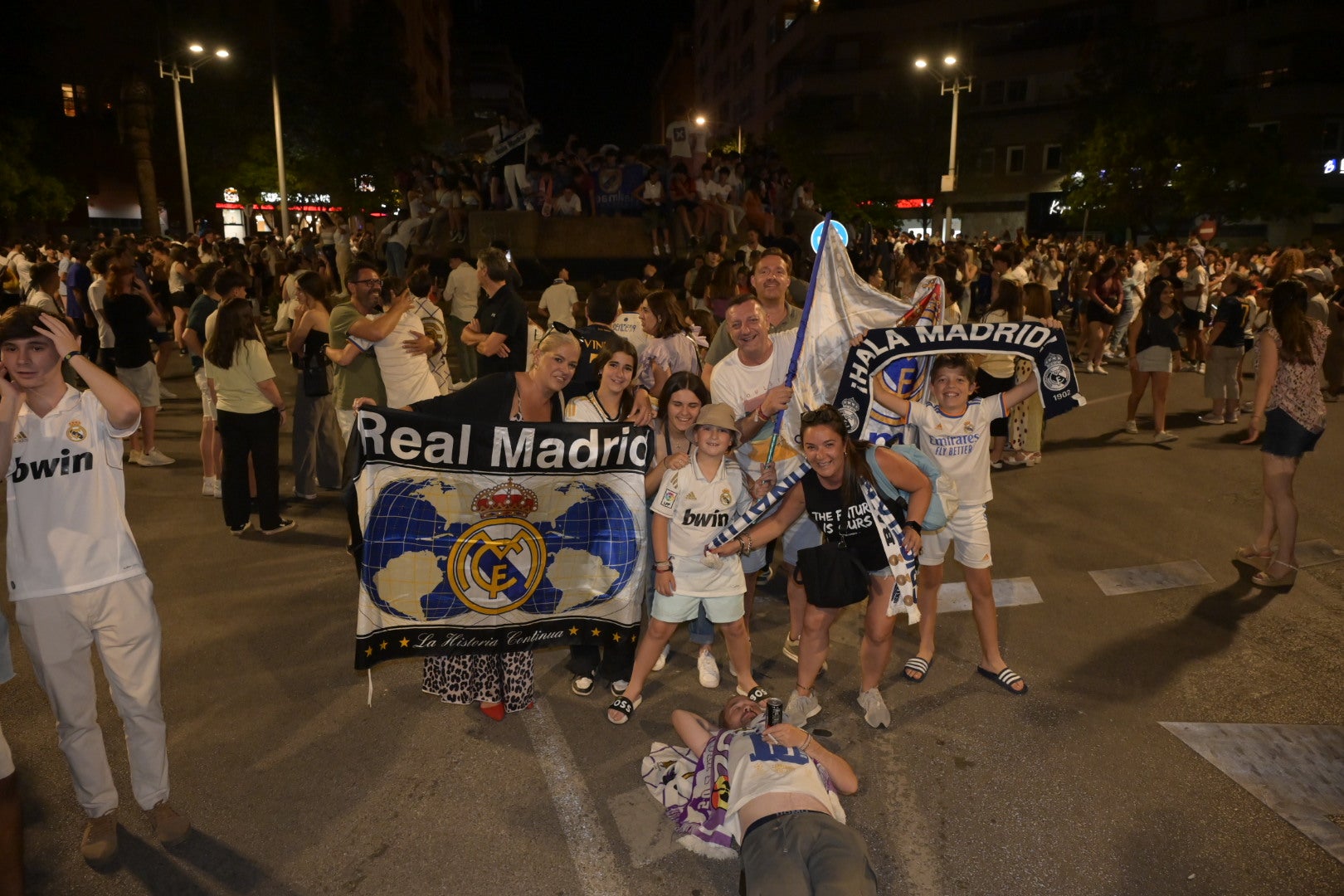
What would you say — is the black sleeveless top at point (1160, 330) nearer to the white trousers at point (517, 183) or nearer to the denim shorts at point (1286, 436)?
the denim shorts at point (1286, 436)

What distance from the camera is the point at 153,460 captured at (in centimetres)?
1006

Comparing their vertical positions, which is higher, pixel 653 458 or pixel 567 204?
pixel 567 204

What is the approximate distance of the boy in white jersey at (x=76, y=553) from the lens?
367 cm

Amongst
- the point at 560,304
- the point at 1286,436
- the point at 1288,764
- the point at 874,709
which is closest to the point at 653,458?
the point at 874,709

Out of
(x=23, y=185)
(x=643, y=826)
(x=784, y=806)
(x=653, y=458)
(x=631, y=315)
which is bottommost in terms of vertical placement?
(x=643, y=826)

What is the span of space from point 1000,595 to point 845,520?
2695 mm

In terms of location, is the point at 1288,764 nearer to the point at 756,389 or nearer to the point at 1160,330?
the point at 756,389

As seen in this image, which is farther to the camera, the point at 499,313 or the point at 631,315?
the point at 631,315

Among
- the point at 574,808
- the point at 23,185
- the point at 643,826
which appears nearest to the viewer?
the point at 643,826

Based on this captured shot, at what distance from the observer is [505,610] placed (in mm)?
4902

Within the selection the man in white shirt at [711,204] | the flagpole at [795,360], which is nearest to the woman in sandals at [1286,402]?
the flagpole at [795,360]

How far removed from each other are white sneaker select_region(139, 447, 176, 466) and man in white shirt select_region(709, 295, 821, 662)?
23.1 ft

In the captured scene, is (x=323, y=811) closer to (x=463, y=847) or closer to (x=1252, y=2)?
(x=463, y=847)

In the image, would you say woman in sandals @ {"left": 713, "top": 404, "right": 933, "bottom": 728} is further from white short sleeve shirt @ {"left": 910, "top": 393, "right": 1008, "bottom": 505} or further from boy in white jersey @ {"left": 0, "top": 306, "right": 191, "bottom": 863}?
boy in white jersey @ {"left": 0, "top": 306, "right": 191, "bottom": 863}
